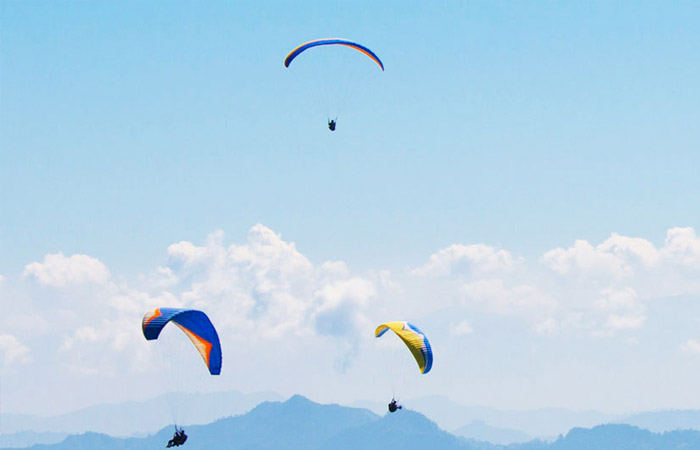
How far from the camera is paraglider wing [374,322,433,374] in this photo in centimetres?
7762

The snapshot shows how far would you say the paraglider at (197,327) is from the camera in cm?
6090

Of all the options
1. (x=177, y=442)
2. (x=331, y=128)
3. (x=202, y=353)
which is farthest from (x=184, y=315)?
(x=331, y=128)

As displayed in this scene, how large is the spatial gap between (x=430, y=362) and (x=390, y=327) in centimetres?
521

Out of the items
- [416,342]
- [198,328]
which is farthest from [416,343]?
[198,328]

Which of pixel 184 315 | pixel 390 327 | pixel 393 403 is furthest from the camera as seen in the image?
pixel 390 327

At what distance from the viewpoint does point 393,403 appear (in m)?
73.5

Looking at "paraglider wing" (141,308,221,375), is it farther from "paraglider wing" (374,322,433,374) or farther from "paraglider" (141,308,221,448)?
"paraglider wing" (374,322,433,374)

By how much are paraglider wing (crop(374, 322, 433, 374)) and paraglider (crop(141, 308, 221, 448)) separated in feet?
56.7

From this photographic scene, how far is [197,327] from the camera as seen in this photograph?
6431cm

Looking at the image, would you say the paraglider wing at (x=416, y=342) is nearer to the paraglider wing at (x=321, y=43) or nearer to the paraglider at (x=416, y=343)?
the paraglider at (x=416, y=343)

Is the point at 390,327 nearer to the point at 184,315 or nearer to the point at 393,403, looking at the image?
the point at 393,403

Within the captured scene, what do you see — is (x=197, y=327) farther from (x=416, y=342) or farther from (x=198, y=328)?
(x=416, y=342)

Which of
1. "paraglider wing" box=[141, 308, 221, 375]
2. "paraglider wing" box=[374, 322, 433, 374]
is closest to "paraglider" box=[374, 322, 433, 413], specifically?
"paraglider wing" box=[374, 322, 433, 374]

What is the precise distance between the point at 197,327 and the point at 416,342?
23073mm
